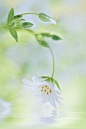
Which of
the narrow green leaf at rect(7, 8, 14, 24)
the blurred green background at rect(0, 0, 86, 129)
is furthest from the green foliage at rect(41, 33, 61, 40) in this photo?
the narrow green leaf at rect(7, 8, 14, 24)

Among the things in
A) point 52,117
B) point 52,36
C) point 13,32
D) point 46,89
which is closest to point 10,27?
point 13,32

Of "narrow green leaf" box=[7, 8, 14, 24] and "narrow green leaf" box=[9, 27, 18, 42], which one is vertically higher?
"narrow green leaf" box=[7, 8, 14, 24]

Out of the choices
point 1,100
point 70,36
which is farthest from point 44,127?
point 70,36

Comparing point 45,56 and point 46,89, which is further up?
point 45,56

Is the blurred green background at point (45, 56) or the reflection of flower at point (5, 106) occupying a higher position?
the blurred green background at point (45, 56)

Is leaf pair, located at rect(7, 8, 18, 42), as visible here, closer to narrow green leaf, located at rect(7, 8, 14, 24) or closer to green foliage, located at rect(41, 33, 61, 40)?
narrow green leaf, located at rect(7, 8, 14, 24)

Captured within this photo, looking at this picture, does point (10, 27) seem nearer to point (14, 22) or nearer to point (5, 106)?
point (14, 22)

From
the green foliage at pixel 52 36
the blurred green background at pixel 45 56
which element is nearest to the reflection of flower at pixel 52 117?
the blurred green background at pixel 45 56

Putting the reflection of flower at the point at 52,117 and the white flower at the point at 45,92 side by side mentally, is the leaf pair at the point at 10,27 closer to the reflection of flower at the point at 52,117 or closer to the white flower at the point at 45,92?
the white flower at the point at 45,92
